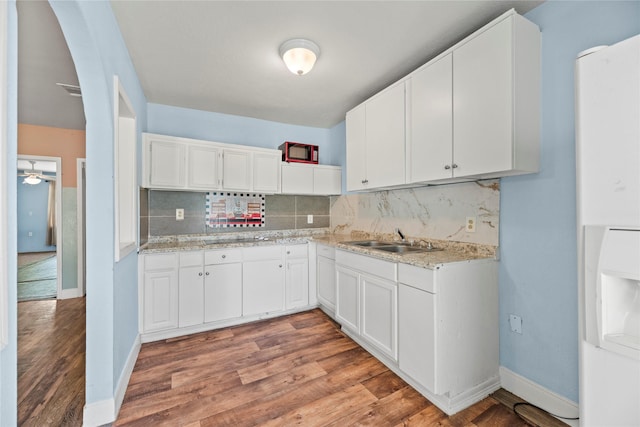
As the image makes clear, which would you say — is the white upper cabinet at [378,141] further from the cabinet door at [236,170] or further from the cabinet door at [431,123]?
the cabinet door at [236,170]

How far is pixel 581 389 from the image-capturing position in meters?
0.96

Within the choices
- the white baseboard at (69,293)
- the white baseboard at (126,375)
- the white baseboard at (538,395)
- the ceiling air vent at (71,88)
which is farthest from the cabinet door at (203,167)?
the white baseboard at (538,395)

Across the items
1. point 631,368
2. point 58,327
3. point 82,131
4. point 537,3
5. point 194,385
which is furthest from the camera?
point 82,131

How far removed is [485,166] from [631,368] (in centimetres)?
114

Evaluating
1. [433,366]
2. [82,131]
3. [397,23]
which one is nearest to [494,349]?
[433,366]

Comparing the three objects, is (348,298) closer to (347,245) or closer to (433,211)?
(347,245)

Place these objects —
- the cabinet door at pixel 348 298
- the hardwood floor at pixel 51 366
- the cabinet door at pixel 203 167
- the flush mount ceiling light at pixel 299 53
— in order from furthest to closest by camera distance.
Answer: the cabinet door at pixel 203 167, the cabinet door at pixel 348 298, the flush mount ceiling light at pixel 299 53, the hardwood floor at pixel 51 366

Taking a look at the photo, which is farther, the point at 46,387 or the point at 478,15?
the point at 46,387

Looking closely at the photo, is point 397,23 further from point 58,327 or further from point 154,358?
point 58,327

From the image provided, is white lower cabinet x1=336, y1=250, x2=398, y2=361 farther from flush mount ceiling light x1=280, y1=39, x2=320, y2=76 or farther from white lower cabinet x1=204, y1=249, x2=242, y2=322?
flush mount ceiling light x1=280, y1=39, x2=320, y2=76

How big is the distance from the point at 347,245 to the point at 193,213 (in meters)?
1.87

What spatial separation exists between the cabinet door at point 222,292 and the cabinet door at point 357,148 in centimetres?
152

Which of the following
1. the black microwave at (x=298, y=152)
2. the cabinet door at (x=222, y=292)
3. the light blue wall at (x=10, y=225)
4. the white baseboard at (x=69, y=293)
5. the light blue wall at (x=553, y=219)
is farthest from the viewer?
the white baseboard at (x=69, y=293)

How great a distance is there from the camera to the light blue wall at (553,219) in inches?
60.8
